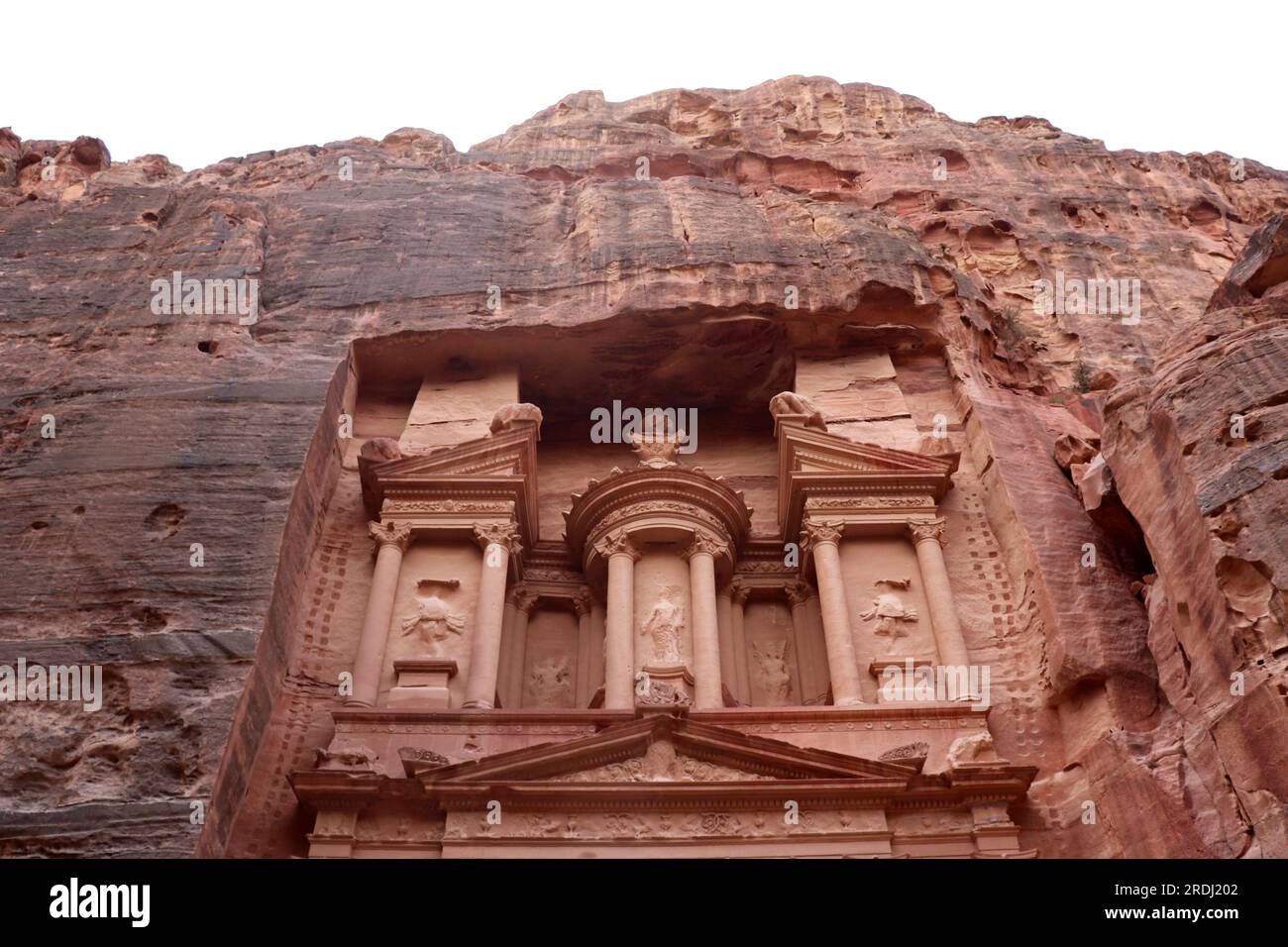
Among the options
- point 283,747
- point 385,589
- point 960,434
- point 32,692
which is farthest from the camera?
point 960,434

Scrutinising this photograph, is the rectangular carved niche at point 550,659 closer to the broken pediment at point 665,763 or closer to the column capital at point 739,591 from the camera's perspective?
the column capital at point 739,591

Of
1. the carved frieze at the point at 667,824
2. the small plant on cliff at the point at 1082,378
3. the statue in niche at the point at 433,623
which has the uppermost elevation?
the small plant on cliff at the point at 1082,378

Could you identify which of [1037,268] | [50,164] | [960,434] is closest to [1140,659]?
[960,434]

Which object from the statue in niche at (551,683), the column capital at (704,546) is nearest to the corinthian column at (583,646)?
the statue in niche at (551,683)

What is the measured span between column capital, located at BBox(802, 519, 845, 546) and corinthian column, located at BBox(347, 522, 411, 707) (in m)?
4.61

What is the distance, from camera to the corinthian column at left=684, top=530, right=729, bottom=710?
43.1 ft

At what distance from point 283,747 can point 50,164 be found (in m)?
14.9

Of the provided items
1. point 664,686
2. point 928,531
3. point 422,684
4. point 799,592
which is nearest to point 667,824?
point 664,686

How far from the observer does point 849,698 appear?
42.4 ft

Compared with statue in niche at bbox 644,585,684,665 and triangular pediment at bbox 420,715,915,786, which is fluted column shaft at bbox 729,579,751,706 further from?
triangular pediment at bbox 420,715,915,786

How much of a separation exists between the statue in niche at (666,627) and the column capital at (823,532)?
169cm

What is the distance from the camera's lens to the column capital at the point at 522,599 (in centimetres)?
1522

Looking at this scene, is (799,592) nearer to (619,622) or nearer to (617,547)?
(617,547)
